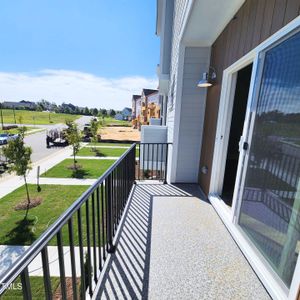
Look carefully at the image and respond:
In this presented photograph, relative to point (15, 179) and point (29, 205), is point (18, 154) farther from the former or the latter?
point (15, 179)

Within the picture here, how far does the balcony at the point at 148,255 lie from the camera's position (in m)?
1.10

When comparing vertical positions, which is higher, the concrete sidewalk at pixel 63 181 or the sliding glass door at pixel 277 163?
the sliding glass door at pixel 277 163

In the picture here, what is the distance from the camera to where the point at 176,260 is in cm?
174

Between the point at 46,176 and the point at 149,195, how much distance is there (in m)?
5.80

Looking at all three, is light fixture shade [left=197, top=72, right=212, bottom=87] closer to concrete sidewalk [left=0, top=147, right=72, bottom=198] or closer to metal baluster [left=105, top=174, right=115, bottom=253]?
metal baluster [left=105, top=174, right=115, bottom=253]

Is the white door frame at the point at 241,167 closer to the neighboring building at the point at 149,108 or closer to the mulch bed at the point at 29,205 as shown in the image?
the mulch bed at the point at 29,205

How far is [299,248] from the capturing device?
1152 mm

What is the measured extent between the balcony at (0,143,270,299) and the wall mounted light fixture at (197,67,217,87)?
6.20 feet

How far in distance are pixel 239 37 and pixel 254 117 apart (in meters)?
1.04

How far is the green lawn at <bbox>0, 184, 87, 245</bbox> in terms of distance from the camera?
3.83 m

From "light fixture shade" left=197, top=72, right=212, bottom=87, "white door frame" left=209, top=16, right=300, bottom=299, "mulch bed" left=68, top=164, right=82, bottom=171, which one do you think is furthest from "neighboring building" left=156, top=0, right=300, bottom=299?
"mulch bed" left=68, top=164, right=82, bottom=171

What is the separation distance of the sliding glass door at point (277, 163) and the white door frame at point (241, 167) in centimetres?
6

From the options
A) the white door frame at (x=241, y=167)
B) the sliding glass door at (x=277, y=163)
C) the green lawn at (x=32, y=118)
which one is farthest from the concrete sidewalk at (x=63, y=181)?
the green lawn at (x=32, y=118)

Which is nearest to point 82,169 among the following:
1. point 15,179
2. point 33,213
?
point 15,179
